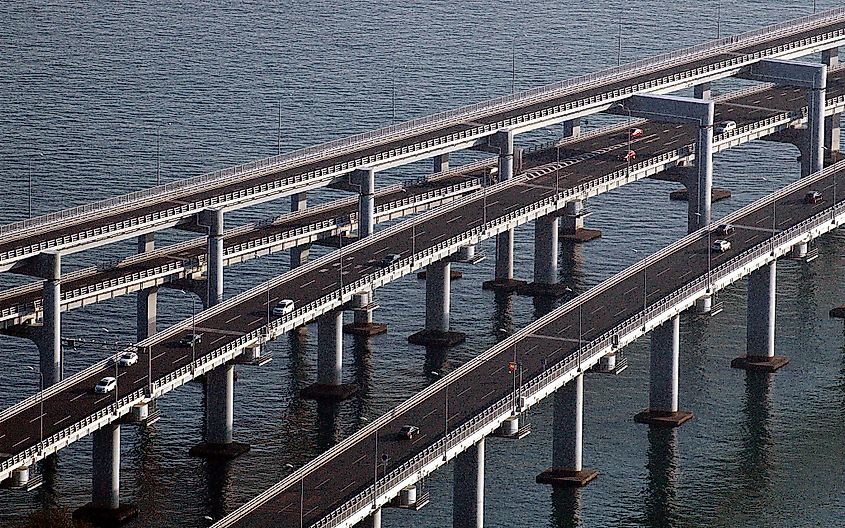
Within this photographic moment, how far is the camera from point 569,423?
636ft

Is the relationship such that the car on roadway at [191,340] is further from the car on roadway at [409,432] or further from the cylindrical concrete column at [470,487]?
the cylindrical concrete column at [470,487]

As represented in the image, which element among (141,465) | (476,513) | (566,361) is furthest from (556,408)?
(141,465)

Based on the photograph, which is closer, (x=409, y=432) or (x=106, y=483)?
(x=409, y=432)

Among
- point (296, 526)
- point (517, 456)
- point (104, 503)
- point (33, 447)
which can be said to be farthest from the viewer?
point (517, 456)

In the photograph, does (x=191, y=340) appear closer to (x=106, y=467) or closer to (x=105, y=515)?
(x=106, y=467)

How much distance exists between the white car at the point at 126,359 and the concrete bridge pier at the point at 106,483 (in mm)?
6930

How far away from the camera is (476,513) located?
181 m

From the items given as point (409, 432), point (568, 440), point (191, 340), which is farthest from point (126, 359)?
point (568, 440)

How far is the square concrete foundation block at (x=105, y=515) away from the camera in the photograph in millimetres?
184500

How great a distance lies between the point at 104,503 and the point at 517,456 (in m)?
34.9

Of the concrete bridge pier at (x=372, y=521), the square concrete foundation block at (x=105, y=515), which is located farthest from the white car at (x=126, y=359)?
the concrete bridge pier at (x=372, y=521)

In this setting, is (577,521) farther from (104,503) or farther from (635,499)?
(104,503)

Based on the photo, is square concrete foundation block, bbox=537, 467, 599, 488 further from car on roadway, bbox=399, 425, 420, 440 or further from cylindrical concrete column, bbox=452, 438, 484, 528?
car on roadway, bbox=399, 425, 420, 440

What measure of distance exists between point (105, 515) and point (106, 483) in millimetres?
2435
